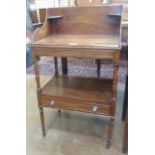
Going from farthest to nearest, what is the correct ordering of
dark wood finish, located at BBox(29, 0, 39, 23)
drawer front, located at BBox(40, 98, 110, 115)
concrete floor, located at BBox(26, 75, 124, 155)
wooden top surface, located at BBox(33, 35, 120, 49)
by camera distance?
dark wood finish, located at BBox(29, 0, 39, 23) < concrete floor, located at BBox(26, 75, 124, 155) < drawer front, located at BBox(40, 98, 110, 115) < wooden top surface, located at BBox(33, 35, 120, 49)

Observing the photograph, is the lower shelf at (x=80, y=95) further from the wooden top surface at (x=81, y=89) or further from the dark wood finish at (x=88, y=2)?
the dark wood finish at (x=88, y=2)

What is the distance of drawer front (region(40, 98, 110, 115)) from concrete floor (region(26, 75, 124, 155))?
331 mm

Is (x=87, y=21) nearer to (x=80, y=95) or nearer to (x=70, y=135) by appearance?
(x=80, y=95)

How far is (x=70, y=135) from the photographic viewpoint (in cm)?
166

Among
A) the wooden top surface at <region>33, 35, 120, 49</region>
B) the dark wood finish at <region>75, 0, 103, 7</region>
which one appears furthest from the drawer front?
the dark wood finish at <region>75, 0, 103, 7</region>

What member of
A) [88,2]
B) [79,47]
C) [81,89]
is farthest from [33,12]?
[79,47]

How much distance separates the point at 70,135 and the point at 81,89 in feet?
1.47

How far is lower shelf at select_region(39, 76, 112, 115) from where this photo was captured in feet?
4.56

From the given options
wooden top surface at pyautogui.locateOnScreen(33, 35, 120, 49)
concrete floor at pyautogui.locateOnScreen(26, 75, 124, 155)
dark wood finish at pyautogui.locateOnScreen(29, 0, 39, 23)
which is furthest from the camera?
dark wood finish at pyautogui.locateOnScreen(29, 0, 39, 23)

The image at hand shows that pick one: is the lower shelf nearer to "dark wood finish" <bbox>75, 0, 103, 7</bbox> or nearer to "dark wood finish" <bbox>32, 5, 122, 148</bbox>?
"dark wood finish" <bbox>32, 5, 122, 148</bbox>
